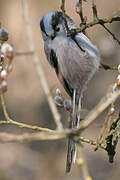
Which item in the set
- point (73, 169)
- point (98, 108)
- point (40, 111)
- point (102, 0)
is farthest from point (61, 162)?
point (98, 108)

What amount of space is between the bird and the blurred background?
2048 millimetres

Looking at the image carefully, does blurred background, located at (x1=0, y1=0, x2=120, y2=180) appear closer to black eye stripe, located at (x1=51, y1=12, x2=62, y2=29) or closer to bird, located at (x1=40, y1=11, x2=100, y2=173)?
bird, located at (x1=40, y1=11, x2=100, y2=173)

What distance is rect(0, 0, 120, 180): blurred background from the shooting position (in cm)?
522

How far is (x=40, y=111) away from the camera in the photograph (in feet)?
20.1

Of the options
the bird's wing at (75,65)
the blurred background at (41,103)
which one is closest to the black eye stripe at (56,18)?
the bird's wing at (75,65)

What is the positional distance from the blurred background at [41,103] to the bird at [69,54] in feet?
6.72

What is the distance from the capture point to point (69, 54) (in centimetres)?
241

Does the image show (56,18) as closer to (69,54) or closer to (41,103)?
(69,54)

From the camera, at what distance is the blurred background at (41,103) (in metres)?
5.22

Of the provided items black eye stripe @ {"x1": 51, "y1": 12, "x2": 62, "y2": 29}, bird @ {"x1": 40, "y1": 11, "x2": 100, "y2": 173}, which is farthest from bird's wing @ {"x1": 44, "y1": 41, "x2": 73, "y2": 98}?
black eye stripe @ {"x1": 51, "y1": 12, "x2": 62, "y2": 29}

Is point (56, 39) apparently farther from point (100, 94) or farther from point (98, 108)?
point (100, 94)

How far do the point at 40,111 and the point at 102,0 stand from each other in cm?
203

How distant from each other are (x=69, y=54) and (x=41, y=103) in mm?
3883

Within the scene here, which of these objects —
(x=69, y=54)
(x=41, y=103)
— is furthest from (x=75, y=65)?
(x=41, y=103)
